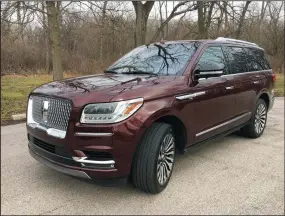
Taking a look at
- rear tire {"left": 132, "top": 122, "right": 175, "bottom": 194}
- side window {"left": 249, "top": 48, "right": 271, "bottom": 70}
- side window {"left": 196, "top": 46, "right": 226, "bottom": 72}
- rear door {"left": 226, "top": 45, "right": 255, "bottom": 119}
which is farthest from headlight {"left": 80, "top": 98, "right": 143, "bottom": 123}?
side window {"left": 249, "top": 48, "right": 271, "bottom": 70}

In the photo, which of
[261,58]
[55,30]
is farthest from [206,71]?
[55,30]

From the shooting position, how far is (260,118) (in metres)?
6.12

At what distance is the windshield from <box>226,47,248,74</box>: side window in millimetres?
891

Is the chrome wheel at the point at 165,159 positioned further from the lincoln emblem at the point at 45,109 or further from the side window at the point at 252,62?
the side window at the point at 252,62

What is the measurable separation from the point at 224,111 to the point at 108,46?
15.3 m

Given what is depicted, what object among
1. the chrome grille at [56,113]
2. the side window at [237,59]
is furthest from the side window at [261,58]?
the chrome grille at [56,113]

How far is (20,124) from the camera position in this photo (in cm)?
662

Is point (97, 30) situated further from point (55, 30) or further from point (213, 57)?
point (213, 57)

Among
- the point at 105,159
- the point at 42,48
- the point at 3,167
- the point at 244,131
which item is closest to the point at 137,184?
the point at 105,159

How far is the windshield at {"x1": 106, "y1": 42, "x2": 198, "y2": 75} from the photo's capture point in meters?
4.17

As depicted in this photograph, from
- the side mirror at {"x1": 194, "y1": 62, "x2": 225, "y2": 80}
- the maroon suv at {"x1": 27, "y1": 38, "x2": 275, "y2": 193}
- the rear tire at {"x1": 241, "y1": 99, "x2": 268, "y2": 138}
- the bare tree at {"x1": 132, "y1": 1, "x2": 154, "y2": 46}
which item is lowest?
the rear tire at {"x1": 241, "y1": 99, "x2": 268, "y2": 138}

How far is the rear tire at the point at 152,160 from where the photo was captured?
3.30 m

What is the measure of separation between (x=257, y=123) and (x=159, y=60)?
275 centimetres

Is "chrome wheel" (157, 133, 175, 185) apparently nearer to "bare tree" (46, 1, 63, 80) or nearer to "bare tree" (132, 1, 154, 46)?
"bare tree" (46, 1, 63, 80)
